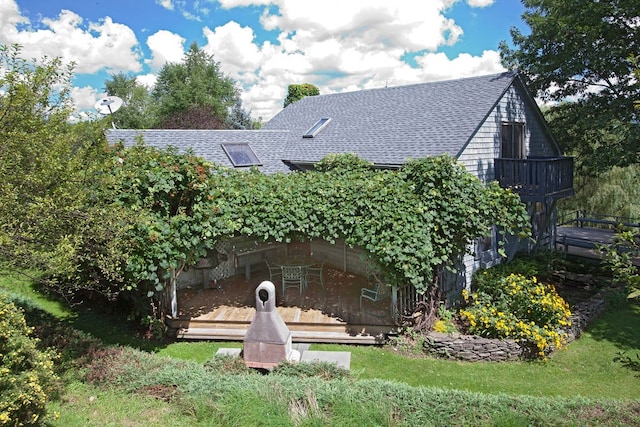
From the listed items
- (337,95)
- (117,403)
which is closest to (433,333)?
(117,403)

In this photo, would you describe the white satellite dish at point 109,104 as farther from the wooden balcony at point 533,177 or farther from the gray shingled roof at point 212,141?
the wooden balcony at point 533,177

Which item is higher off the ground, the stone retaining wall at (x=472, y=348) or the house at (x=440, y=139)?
the house at (x=440, y=139)

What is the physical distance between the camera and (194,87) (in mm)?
43062

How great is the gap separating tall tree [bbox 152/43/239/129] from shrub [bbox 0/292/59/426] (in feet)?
124

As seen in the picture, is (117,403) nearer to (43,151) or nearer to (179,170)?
(43,151)

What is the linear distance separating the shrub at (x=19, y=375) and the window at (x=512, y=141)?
528 inches

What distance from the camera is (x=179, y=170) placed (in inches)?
358

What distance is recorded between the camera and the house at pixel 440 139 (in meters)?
12.6

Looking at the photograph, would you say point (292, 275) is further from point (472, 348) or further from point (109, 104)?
point (109, 104)

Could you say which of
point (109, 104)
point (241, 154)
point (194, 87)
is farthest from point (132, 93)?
point (241, 154)

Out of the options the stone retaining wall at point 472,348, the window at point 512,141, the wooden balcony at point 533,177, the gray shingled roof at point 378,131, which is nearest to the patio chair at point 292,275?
the stone retaining wall at point 472,348

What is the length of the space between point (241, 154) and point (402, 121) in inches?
237

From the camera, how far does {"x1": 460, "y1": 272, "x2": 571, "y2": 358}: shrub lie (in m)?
9.13

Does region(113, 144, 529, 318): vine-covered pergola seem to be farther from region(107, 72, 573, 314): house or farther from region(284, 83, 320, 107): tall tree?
region(284, 83, 320, 107): tall tree
